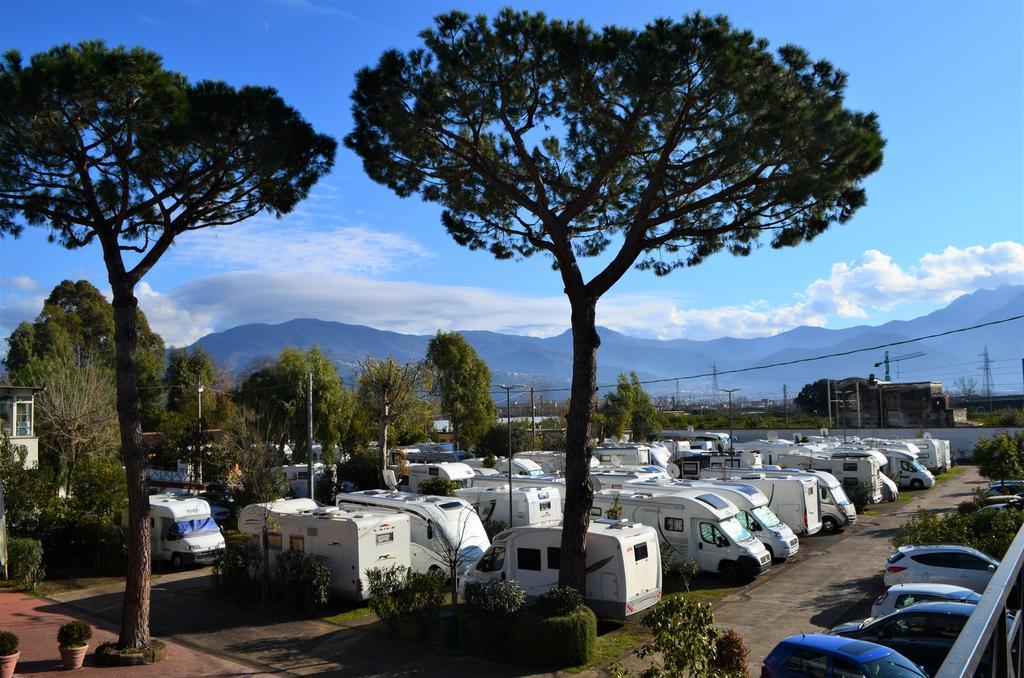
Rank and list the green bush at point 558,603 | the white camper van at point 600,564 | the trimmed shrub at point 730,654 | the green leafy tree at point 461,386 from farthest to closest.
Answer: the green leafy tree at point 461,386 → the white camper van at point 600,564 → the green bush at point 558,603 → the trimmed shrub at point 730,654

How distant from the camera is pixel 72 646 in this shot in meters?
13.1

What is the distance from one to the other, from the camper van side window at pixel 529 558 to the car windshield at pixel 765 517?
323 inches

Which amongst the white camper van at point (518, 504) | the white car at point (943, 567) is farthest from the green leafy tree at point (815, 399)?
the white car at point (943, 567)

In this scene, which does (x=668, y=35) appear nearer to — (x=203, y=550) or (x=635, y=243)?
(x=635, y=243)

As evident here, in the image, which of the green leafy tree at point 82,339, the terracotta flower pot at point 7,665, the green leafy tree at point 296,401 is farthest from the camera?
Answer: the green leafy tree at point 82,339

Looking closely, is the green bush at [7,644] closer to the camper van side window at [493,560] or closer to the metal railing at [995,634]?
the camper van side window at [493,560]

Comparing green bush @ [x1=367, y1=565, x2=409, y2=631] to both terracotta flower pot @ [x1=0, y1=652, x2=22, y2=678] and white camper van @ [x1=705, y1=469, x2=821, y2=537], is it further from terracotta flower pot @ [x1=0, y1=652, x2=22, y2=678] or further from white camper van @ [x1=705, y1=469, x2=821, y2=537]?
white camper van @ [x1=705, y1=469, x2=821, y2=537]

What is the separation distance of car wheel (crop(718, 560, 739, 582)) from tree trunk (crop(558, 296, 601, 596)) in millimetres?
6301

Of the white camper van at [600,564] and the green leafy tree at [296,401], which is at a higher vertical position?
the green leafy tree at [296,401]

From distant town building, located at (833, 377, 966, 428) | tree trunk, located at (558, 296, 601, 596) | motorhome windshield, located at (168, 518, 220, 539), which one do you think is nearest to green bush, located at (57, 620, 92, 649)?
tree trunk, located at (558, 296, 601, 596)

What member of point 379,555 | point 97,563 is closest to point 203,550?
point 97,563

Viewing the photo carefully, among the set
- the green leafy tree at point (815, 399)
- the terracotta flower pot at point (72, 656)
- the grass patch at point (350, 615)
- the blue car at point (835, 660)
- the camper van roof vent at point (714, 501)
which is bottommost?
the grass patch at point (350, 615)

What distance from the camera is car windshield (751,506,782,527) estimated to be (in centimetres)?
2148

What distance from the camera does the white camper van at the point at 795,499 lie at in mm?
24703
